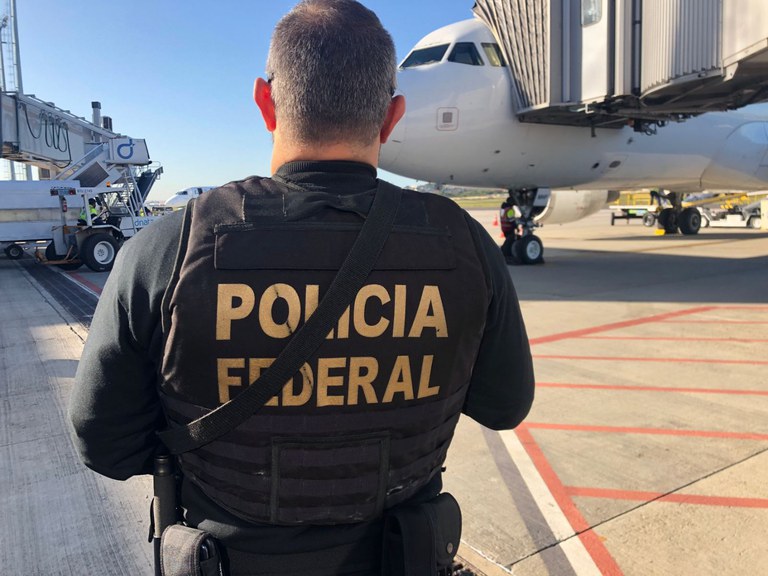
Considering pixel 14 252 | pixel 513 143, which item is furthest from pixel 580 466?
pixel 14 252

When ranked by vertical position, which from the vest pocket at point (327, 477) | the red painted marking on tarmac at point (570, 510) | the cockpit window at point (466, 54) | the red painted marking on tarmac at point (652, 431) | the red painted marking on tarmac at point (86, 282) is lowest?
the red painted marking on tarmac at point (570, 510)

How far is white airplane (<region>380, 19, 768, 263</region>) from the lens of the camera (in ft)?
30.9

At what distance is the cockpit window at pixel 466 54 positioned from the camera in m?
9.71

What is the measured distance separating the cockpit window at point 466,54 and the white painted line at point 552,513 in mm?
7476

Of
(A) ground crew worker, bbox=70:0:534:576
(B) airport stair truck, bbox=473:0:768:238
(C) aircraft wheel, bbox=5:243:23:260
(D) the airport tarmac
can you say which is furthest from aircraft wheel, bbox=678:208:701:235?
(A) ground crew worker, bbox=70:0:534:576

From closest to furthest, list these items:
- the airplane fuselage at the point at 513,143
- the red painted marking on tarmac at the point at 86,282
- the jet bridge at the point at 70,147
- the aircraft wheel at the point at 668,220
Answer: the airplane fuselage at the point at 513,143 < the red painted marking on tarmac at the point at 86,282 < the jet bridge at the point at 70,147 < the aircraft wheel at the point at 668,220

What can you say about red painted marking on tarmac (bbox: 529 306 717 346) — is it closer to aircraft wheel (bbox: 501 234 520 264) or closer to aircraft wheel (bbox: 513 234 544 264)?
aircraft wheel (bbox: 513 234 544 264)

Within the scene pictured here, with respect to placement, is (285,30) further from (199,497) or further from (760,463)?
(760,463)

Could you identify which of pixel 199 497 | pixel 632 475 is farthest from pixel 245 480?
pixel 632 475

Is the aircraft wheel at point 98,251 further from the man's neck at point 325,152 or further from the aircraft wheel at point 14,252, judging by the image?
the man's neck at point 325,152

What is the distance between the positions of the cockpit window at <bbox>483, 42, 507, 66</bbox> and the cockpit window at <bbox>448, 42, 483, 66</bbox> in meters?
0.24

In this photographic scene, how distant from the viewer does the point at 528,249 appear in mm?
12977

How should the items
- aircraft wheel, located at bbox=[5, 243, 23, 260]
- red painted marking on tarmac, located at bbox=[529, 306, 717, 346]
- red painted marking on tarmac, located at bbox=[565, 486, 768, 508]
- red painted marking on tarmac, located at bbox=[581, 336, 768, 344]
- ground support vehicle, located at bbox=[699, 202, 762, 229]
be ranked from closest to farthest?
red painted marking on tarmac, located at bbox=[565, 486, 768, 508], red painted marking on tarmac, located at bbox=[581, 336, 768, 344], red painted marking on tarmac, located at bbox=[529, 306, 717, 346], aircraft wheel, located at bbox=[5, 243, 23, 260], ground support vehicle, located at bbox=[699, 202, 762, 229]

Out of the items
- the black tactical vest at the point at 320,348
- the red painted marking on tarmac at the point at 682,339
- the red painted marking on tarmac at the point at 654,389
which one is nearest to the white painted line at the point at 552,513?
the red painted marking on tarmac at the point at 654,389
